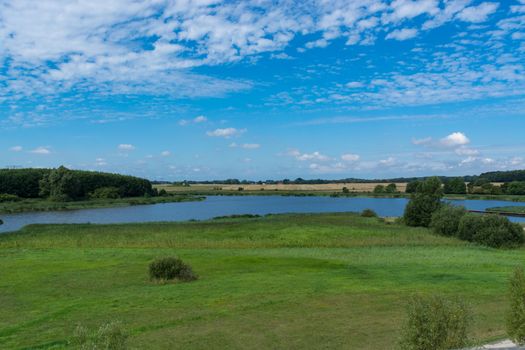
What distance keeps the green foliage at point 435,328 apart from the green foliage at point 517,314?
112 centimetres

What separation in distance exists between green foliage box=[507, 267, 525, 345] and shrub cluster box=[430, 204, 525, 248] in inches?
1455

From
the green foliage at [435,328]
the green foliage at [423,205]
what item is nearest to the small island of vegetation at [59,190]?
the green foliage at [423,205]

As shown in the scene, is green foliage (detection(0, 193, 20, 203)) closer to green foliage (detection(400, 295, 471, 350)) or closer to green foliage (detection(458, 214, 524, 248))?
green foliage (detection(458, 214, 524, 248))

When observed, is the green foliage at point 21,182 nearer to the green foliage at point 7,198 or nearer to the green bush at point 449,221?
the green foliage at point 7,198

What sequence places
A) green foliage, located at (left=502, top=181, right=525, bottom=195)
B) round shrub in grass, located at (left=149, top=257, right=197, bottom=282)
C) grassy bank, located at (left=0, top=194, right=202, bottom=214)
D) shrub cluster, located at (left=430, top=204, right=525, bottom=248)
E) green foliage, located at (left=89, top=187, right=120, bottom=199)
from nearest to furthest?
round shrub in grass, located at (left=149, top=257, right=197, bottom=282), shrub cluster, located at (left=430, top=204, right=525, bottom=248), grassy bank, located at (left=0, top=194, right=202, bottom=214), green foliage, located at (left=89, top=187, right=120, bottom=199), green foliage, located at (left=502, top=181, right=525, bottom=195)

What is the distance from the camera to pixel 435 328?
8180 millimetres

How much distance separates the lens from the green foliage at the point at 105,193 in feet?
477

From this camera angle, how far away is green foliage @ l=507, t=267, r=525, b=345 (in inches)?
335

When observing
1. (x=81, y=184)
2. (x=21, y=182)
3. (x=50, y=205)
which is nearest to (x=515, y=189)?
(x=81, y=184)

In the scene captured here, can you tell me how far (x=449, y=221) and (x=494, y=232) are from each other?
932 cm

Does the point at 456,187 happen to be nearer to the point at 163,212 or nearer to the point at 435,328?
the point at 163,212

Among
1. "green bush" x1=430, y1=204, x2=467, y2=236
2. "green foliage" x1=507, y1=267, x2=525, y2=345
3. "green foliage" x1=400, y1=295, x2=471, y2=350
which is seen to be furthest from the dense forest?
"green foliage" x1=507, y1=267, x2=525, y2=345

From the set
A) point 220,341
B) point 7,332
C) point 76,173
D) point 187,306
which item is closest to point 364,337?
point 220,341

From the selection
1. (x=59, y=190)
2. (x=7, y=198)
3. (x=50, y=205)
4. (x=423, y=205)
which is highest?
(x=59, y=190)
